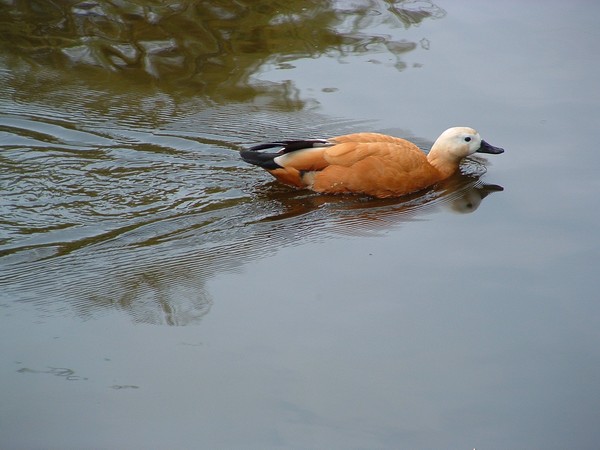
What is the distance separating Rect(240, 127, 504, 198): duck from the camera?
264 inches

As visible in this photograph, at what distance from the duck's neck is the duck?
0.13m

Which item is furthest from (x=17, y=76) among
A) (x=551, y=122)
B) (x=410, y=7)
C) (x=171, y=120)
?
(x=551, y=122)

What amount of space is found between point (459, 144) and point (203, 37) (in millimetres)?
3046

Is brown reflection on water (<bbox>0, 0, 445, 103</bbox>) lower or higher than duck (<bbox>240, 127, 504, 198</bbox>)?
higher

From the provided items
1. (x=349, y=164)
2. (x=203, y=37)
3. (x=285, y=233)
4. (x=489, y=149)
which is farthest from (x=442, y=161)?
(x=203, y=37)

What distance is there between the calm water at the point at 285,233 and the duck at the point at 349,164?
132 millimetres

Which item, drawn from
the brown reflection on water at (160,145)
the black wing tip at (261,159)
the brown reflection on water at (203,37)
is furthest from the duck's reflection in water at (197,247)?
the brown reflection on water at (203,37)

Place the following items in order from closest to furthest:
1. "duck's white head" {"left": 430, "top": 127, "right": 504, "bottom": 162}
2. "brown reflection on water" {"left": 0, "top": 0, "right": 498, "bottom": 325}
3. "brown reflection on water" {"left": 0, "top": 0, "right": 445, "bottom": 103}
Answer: "brown reflection on water" {"left": 0, "top": 0, "right": 498, "bottom": 325} < "duck's white head" {"left": 430, "top": 127, "right": 504, "bottom": 162} < "brown reflection on water" {"left": 0, "top": 0, "right": 445, "bottom": 103}

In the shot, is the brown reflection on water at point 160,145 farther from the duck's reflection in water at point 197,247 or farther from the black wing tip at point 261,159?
the black wing tip at point 261,159

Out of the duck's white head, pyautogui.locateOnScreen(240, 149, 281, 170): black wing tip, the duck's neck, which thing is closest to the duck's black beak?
the duck's white head

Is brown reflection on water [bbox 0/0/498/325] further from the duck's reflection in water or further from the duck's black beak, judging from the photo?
the duck's black beak

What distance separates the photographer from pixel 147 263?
222 inches

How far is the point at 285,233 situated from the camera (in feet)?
Result: 20.0

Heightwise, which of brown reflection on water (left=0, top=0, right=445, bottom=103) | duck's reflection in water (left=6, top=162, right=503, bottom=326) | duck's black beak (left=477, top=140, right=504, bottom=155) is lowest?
duck's reflection in water (left=6, top=162, right=503, bottom=326)
